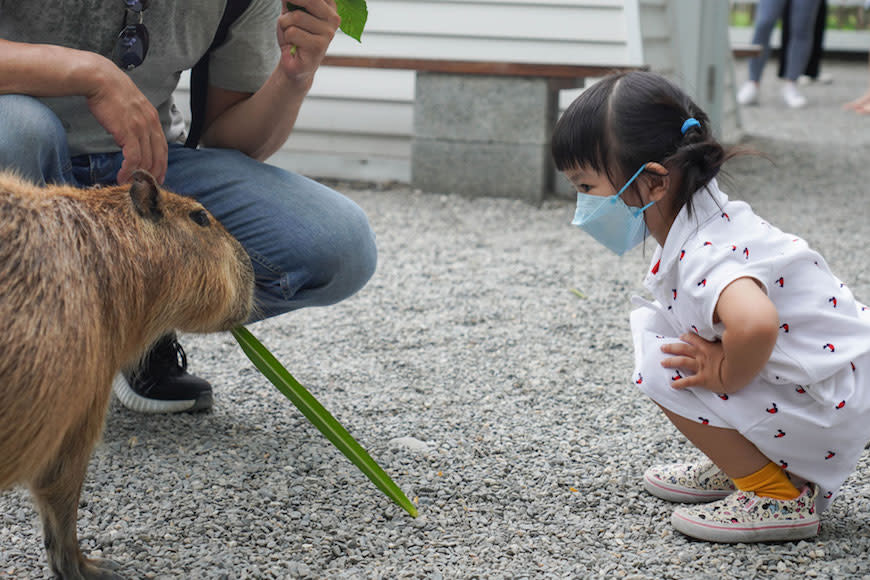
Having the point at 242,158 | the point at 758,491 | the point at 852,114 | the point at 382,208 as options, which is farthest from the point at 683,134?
the point at 852,114

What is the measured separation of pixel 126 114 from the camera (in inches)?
69.0

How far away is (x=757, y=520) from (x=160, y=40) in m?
1.64

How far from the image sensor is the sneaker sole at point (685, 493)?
2.00 m

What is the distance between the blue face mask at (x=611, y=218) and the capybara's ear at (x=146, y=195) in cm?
81

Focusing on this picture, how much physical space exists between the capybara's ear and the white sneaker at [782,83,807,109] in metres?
8.55

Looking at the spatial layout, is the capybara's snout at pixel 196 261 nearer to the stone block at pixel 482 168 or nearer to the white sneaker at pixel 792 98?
the stone block at pixel 482 168

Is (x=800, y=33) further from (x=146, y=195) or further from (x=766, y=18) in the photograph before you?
(x=146, y=195)

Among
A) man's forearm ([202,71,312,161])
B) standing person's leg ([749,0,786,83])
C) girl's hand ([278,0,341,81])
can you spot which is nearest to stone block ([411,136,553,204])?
man's forearm ([202,71,312,161])

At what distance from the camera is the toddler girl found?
1.74 m

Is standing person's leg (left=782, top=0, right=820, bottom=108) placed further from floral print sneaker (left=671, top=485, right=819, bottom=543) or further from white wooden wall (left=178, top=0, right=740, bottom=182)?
floral print sneaker (left=671, top=485, right=819, bottom=543)

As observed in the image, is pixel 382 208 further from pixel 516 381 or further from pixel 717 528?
pixel 717 528

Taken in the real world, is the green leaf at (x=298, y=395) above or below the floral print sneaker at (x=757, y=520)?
above

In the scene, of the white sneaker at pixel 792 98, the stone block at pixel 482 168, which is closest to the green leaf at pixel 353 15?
the stone block at pixel 482 168

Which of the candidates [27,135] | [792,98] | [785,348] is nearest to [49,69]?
[27,135]
